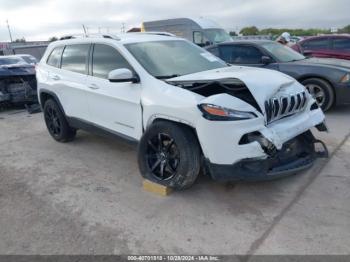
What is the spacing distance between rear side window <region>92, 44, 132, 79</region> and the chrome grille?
177cm

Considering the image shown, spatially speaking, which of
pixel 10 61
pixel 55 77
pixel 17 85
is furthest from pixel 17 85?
pixel 55 77

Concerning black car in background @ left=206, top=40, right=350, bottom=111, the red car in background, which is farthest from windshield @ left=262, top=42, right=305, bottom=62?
the red car in background

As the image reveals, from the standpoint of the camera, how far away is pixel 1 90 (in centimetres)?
869

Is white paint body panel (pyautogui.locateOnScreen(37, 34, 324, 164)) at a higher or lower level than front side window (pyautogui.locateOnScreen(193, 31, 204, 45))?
lower

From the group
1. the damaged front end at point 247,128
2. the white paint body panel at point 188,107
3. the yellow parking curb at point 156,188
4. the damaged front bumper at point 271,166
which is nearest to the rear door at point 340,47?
the white paint body panel at point 188,107

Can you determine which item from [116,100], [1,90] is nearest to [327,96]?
[116,100]

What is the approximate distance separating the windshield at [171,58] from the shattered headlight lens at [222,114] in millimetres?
966

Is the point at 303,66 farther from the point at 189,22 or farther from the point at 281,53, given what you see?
the point at 189,22

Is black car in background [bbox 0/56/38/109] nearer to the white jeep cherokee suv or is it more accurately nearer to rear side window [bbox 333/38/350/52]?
the white jeep cherokee suv

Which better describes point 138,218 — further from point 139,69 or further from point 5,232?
point 139,69

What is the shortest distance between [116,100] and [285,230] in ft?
8.12

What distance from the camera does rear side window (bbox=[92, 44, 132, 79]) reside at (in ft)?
14.4

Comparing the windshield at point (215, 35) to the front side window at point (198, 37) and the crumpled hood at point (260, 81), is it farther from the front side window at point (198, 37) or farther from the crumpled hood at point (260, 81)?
the crumpled hood at point (260, 81)

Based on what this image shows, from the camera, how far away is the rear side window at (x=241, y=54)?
7.84 meters
